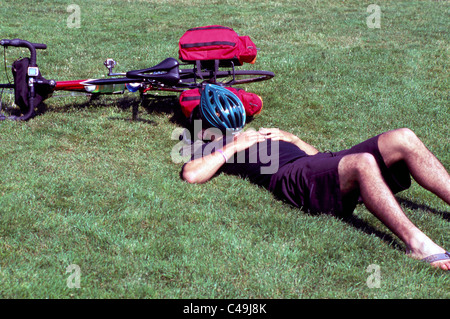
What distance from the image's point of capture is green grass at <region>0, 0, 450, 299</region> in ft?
11.6

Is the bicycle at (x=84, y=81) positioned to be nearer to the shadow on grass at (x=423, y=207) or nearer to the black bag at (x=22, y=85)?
the black bag at (x=22, y=85)

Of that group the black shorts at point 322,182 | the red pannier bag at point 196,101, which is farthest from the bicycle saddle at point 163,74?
the black shorts at point 322,182

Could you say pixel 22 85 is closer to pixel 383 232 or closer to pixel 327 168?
pixel 327 168

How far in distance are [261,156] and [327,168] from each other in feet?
2.82

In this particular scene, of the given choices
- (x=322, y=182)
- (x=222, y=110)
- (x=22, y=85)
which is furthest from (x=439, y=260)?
(x=22, y=85)

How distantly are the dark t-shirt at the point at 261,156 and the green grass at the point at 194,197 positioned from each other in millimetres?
176

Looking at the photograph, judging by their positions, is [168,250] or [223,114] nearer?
[168,250]

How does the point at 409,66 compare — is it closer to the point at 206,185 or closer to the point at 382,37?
the point at 382,37

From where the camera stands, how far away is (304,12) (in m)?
14.7

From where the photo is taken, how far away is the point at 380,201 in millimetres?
3994
